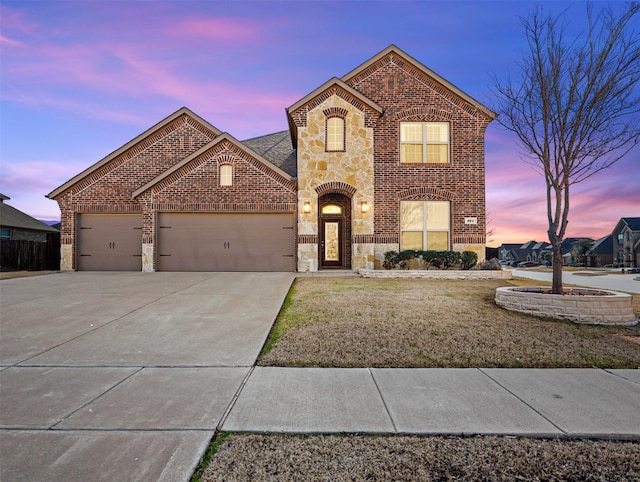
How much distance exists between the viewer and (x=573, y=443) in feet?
9.43

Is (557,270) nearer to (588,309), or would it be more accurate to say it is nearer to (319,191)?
(588,309)

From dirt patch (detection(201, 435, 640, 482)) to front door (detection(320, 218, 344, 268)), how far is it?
1361 cm

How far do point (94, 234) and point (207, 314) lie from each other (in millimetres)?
11675

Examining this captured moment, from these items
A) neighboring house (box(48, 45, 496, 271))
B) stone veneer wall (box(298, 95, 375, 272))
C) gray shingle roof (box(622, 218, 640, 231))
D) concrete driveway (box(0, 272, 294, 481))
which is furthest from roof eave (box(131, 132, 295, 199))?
gray shingle roof (box(622, 218, 640, 231))

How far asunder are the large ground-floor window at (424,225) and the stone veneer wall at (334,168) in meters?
1.52

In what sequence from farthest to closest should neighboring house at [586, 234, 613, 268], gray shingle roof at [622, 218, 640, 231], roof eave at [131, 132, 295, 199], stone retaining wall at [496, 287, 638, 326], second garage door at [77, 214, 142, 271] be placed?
neighboring house at [586, 234, 613, 268] → gray shingle roof at [622, 218, 640, 231] → second garage door at [77, 214, 142, 271] → roof eave at [131, 132, 295, 199] → stone retaining wall at [496, 287, 638, 326]

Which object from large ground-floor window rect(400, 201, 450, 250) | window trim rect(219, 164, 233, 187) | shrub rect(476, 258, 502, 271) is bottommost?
shrub rect(476, 258, 502, 271)

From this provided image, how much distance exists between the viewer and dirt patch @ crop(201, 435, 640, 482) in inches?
96.5

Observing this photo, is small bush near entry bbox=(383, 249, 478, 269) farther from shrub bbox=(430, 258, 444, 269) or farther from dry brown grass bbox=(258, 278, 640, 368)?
dry brown grass bbox=(258, 278, 640, 368)

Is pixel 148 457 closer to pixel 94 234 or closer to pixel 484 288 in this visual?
pixel 484 288

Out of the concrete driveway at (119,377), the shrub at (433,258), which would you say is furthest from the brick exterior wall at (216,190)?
the concrete driveway at (119,377)

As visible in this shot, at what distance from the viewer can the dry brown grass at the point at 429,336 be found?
4.88 meters

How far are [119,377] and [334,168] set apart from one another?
39.9ft

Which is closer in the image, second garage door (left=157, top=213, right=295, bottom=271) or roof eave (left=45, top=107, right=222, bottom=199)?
second garage door (left=157, top=213, right=295, bottom=271)
